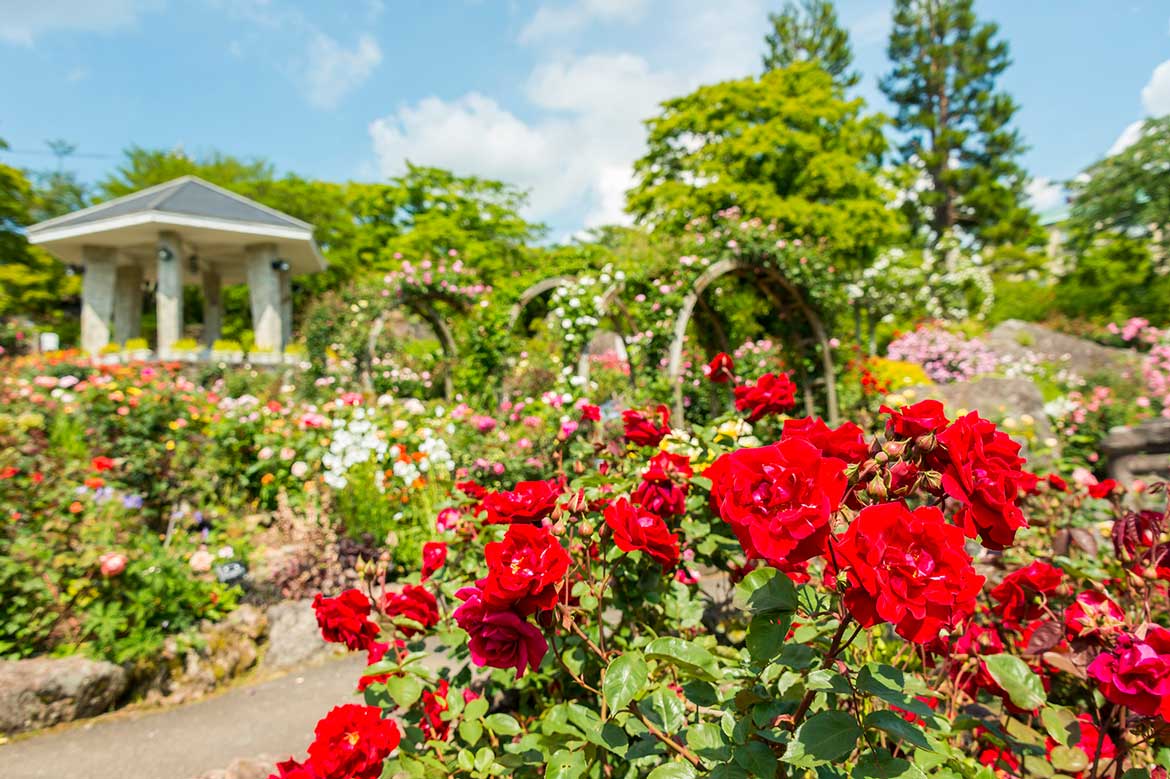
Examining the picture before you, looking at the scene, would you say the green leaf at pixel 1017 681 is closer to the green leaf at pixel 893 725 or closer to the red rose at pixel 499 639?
the green leaf at pixel 893 725

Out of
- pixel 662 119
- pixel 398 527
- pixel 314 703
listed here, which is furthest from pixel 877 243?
pixel 314 703

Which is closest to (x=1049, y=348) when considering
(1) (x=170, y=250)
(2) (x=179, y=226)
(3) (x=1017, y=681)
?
(3) (x=1017, y=681)

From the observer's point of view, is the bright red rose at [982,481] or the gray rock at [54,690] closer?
the bright red rose at [982,481]

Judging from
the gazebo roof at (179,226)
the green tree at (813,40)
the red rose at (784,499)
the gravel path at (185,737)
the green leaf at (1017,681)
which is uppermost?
the green tree at (813,40)

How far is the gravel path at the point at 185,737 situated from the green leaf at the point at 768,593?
2291 millimetres

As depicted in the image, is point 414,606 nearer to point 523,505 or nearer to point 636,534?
point 523,505

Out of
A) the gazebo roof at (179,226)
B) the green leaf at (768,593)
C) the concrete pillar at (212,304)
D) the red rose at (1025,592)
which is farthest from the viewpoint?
the concrete pillar at (212,304)

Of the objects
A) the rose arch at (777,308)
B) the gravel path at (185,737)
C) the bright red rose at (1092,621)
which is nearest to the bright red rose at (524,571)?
the bright red rose at (1092,621)

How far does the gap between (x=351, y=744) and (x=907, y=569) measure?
924mm

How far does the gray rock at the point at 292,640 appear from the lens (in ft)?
10.7

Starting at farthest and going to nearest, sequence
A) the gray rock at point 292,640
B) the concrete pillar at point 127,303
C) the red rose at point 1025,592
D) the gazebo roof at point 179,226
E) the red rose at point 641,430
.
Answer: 1. the concrete pillar at point 127,303
2. the gazebo roof at point 179,226
3. the gray rock at point 292,640
4. the red rose at point 641,430
5. the red rose at point 1025,592

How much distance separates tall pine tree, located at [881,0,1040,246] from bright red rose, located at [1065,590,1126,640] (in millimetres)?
28323

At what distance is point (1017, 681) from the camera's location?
108 cm

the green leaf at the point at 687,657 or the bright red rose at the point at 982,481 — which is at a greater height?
the bright red rose at the point at 982,481
